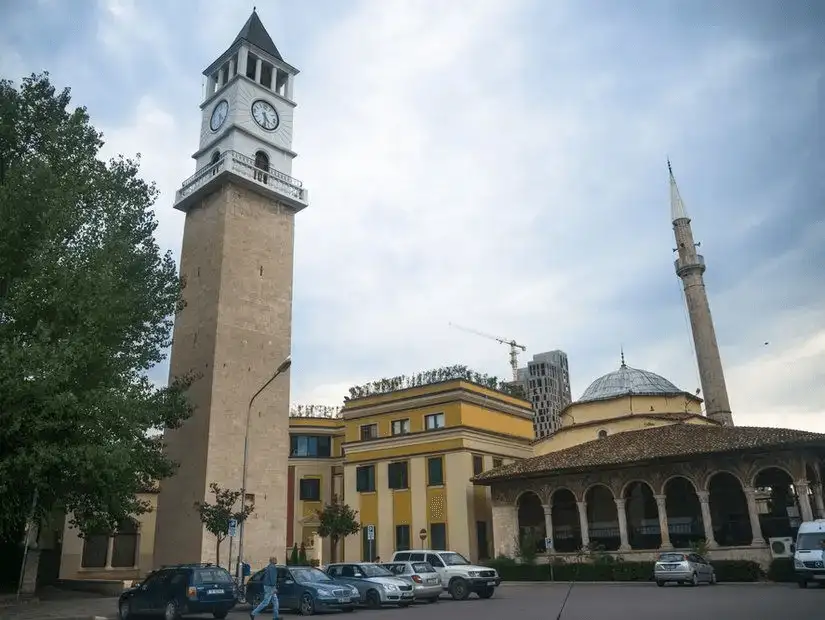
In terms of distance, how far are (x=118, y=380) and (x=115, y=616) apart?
23.0ft

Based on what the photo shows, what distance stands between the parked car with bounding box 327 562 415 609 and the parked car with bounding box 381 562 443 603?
0.46 m

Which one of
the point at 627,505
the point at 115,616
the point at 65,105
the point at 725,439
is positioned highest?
the point at 65,105

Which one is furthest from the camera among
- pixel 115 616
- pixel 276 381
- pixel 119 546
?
pixel 119 546

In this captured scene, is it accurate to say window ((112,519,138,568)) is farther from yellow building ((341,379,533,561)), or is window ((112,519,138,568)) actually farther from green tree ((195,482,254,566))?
green tree ((195,482,254,566))

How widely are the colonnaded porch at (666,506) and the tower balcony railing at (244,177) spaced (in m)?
20.9

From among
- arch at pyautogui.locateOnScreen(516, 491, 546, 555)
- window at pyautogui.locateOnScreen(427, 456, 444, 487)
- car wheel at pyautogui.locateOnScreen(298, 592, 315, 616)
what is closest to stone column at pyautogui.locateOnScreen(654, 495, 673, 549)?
arch at pyautogui.locateOnScreen(516, 491, 546, 555)

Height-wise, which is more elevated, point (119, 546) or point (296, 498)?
point (296, 498)

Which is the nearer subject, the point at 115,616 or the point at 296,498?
the point at 115,616

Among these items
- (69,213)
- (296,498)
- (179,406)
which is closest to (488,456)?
(296,498)

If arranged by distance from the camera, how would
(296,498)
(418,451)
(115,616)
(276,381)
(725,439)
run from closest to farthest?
1. (115,616)
2. (725,439)
3. (276,381)
4. (418,451)
5. (296,498)

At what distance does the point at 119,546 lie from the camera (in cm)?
3988

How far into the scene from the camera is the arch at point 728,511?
3469cm

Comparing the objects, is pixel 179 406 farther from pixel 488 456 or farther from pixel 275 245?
pixel 488 456

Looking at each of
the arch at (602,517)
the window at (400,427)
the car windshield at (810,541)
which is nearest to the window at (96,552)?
the window at (400,427)
